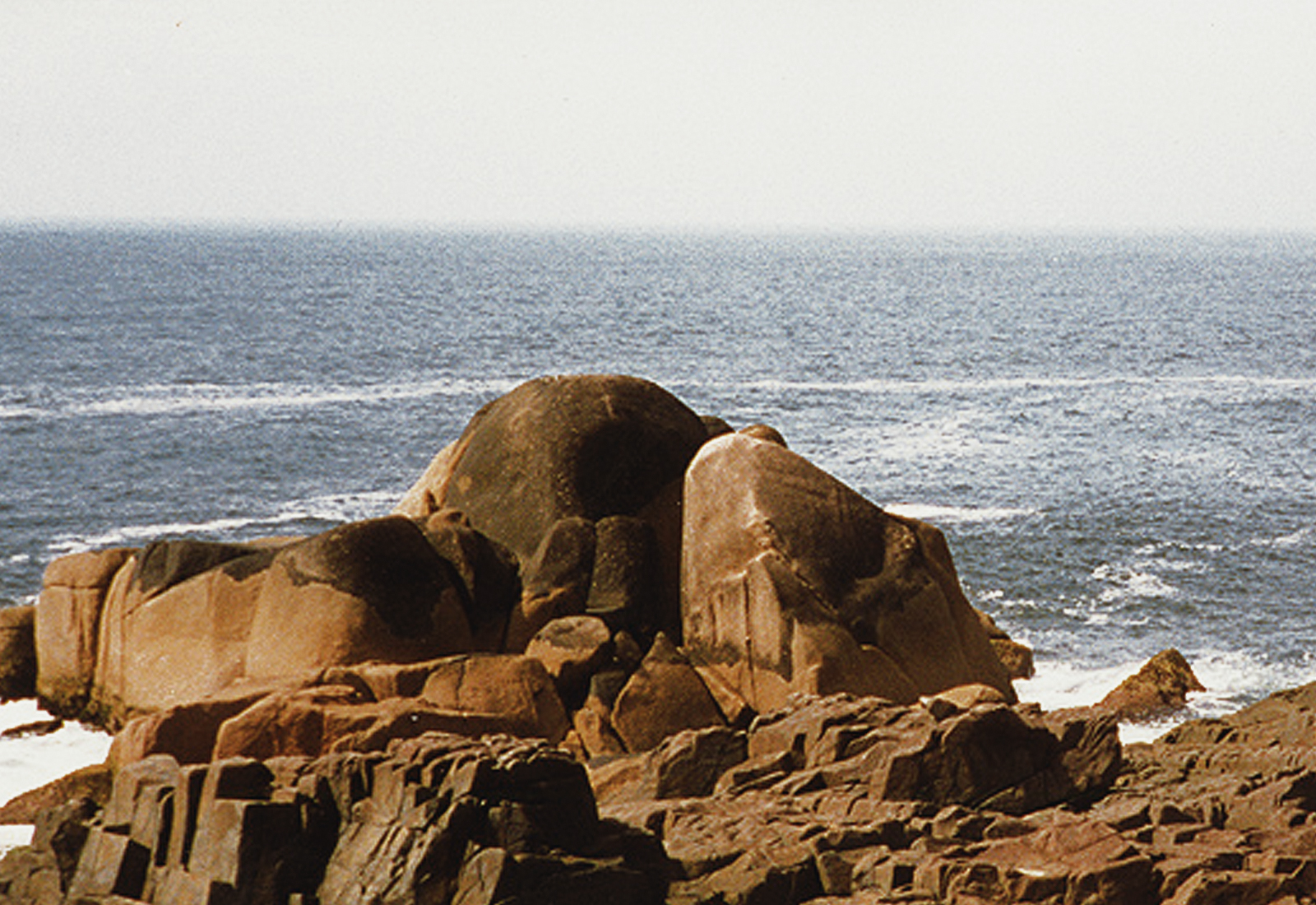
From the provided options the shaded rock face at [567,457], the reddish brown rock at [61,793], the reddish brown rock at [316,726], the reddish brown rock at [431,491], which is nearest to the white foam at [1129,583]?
the shaded rock face at [567,457]

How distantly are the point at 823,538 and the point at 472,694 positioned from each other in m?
5.65

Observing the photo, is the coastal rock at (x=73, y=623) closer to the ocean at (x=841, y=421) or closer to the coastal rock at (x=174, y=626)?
the coastal rock at (x=174, y=626)

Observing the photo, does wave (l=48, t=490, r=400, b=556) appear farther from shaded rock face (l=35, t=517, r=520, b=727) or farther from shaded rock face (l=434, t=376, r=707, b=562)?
shaded rock face (l=35, t=517, r=520, b=727)

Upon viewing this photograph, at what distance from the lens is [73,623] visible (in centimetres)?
2338

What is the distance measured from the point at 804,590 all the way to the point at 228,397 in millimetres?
54831

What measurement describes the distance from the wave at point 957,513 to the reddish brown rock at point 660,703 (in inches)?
979

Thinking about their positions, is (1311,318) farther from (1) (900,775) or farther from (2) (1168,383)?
(1) (900,775)

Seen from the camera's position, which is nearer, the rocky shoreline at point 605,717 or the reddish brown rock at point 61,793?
the rocky shoreline at point 605,717

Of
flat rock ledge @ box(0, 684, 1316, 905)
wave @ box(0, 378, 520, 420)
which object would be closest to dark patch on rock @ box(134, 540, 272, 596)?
flat rock ledge @ box(0, 684, 1316, 905)

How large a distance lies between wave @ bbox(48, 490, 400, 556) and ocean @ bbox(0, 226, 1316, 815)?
151 mm

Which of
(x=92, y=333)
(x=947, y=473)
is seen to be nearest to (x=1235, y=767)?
(x=947, y=473)

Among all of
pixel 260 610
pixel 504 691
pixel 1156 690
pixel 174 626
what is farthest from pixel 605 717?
pixel 1156 690

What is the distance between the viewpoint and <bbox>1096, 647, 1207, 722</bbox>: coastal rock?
27453 mm

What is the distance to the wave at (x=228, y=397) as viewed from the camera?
6575 centimetres
